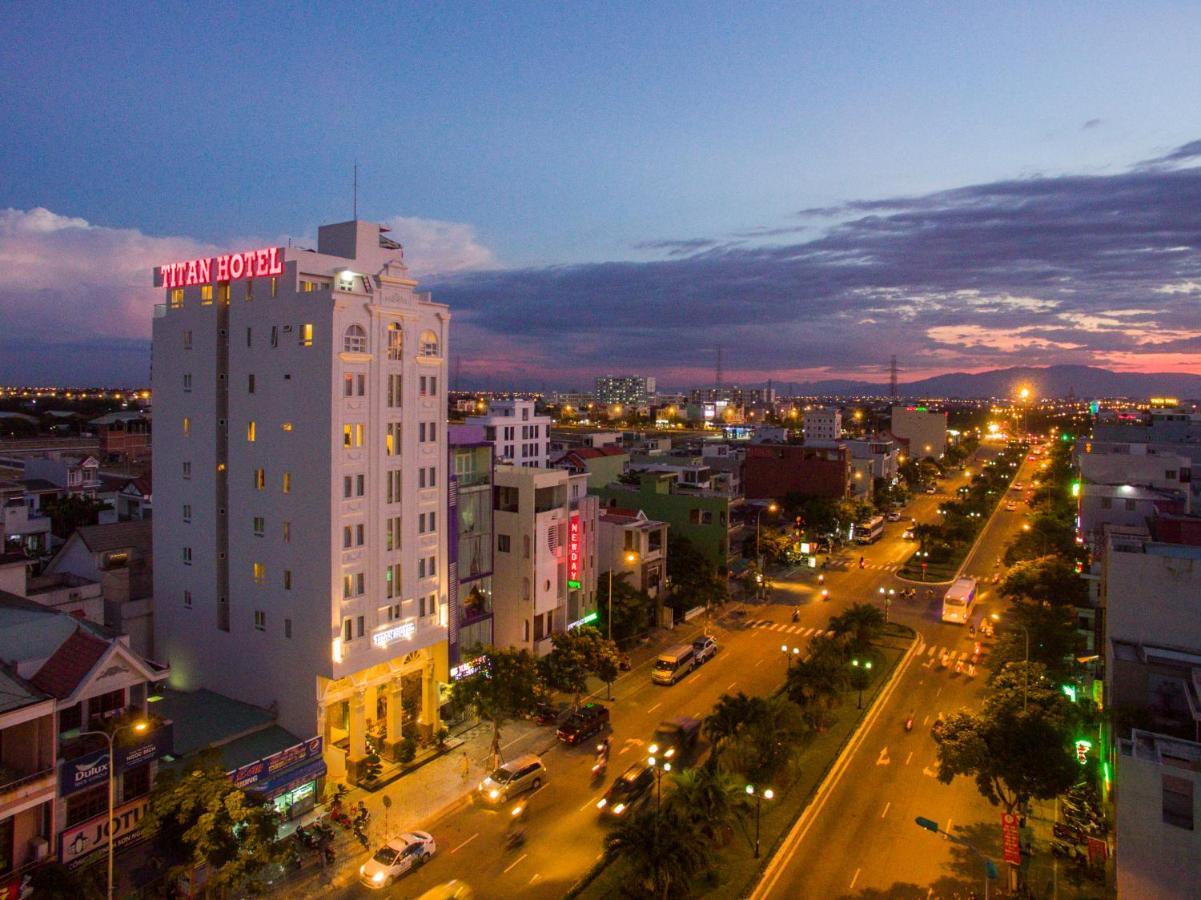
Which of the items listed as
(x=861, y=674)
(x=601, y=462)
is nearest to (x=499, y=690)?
Answer: (x=861, y=674)

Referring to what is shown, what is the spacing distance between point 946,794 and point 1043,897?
25.8 feet

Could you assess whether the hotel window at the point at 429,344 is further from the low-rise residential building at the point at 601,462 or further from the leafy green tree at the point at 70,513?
the low-rise residential building at the point at 601,462

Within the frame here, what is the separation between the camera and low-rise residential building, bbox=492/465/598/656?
50250 millimetres

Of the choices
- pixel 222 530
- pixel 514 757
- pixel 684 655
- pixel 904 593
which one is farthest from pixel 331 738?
pixel 904 593

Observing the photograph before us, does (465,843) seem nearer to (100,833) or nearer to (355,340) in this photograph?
(100,833)

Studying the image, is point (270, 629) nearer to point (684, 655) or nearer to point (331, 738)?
point (331, 738)

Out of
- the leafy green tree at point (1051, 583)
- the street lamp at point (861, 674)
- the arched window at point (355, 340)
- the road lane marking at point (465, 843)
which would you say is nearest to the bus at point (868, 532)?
the leafy green tree at point (1051, 583)

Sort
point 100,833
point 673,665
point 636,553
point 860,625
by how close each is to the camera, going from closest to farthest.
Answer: point 100,833, point 673,665, point 860,625, point 636,553

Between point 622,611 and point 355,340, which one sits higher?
point 355,340

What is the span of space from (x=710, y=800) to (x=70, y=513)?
70688 millimetres

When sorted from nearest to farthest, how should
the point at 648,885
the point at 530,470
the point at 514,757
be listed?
the point at 648,885 < the point at 514,757 < the point at 530,470

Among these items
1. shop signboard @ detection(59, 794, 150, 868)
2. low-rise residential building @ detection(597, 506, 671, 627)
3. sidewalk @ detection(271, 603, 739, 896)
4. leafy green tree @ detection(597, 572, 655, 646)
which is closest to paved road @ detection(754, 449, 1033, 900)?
sidewalk @ detection(271, 603, 739, 896)

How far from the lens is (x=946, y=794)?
123 ft

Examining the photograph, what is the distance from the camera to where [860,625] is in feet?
174
